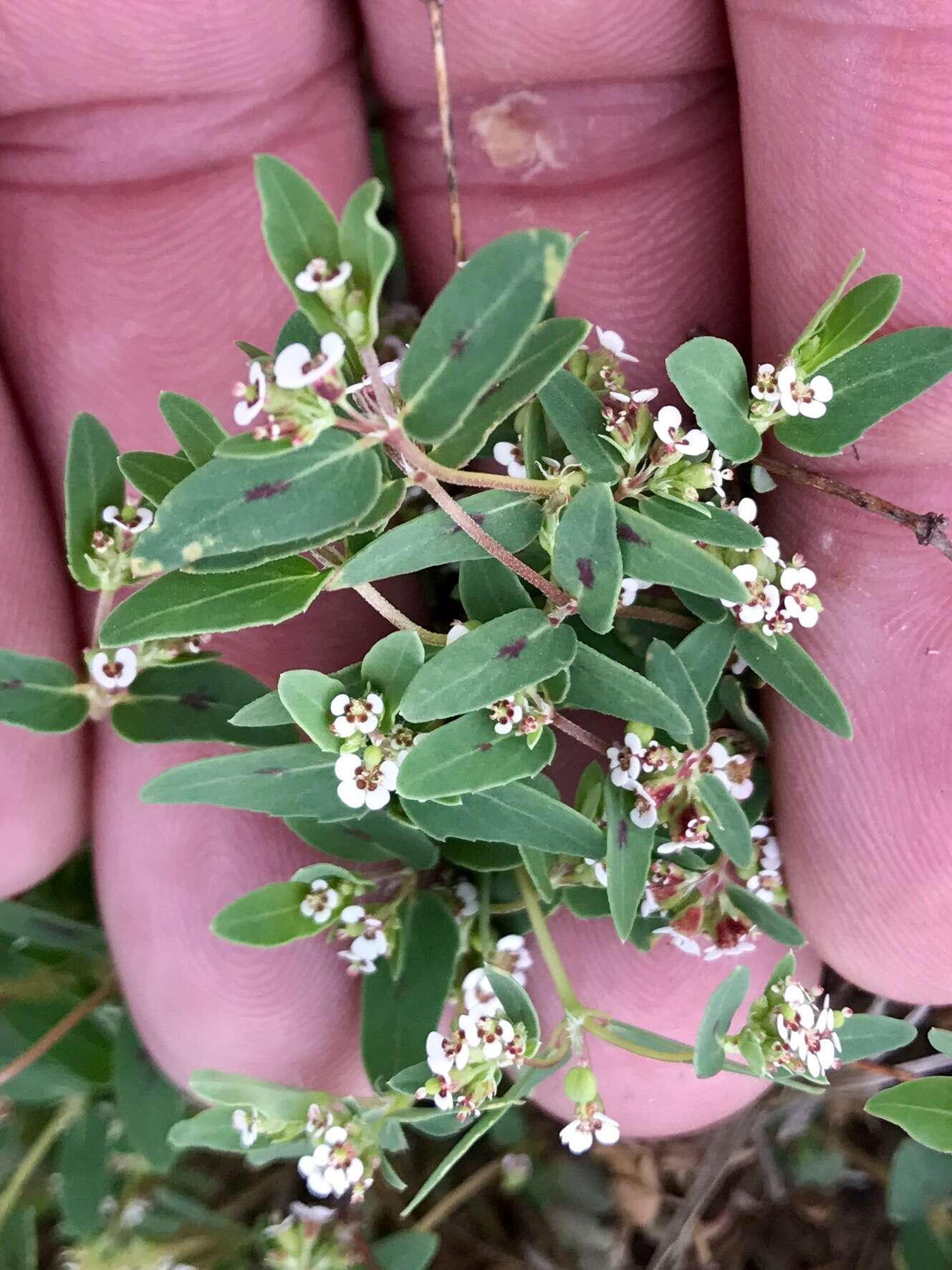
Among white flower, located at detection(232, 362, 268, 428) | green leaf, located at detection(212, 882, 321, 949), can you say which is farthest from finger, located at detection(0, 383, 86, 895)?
white flower, located at detection(232, 362, 268, 428)

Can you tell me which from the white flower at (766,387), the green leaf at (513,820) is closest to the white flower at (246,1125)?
the green leaf at (513,820)

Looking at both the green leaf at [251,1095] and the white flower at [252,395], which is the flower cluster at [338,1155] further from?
the white flower at [252,395]

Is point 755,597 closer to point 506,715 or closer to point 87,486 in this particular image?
point 506,715

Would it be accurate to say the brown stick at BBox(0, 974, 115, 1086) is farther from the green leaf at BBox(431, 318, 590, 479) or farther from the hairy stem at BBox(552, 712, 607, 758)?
the green leaf at BBox(431, 318, 590, 479)

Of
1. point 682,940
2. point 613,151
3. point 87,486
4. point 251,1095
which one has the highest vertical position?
point 613,151

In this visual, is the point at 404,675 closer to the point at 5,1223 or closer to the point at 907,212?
the point at 907,212

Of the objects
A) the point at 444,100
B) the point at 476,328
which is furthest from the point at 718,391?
the point at 444,100
